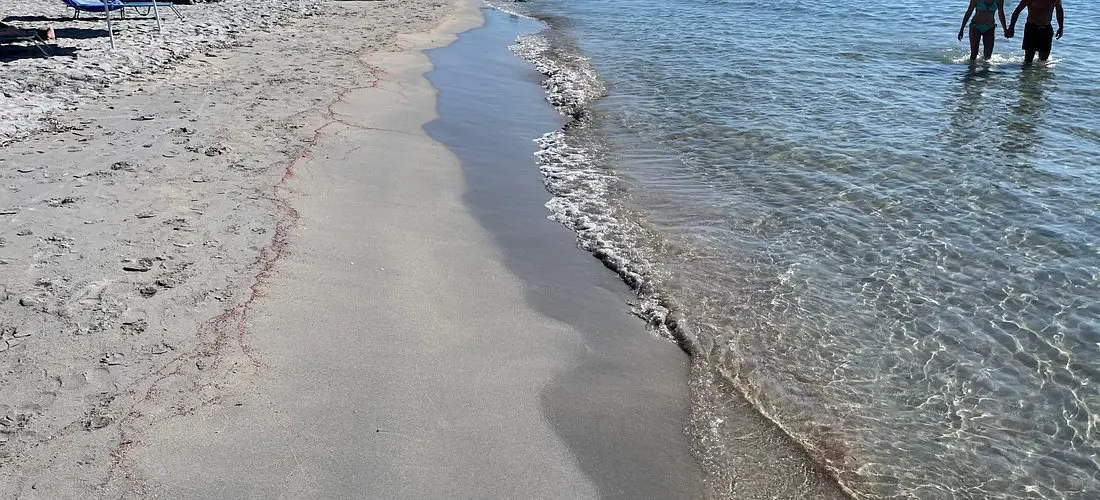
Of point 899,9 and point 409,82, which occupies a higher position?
point 899,9

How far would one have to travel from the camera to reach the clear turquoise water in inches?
178

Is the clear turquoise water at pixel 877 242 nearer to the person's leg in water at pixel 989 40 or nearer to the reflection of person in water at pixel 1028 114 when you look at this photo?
the reflection of person in water at pixel 1028 114

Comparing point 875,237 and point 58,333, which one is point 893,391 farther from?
point 58,333

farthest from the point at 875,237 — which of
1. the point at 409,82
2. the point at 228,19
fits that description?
the point at 228,19

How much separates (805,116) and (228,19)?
12.8 meters

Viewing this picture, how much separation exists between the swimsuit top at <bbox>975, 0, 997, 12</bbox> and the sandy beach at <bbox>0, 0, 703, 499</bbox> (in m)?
11.6

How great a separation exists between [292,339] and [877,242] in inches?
211

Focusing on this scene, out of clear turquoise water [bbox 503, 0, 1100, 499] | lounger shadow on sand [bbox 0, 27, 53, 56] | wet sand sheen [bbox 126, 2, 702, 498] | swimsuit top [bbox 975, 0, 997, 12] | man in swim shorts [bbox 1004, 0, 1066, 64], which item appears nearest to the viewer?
wet sand sheen [bbox 126, 2, 702, 498]

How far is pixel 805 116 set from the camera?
1078 cm

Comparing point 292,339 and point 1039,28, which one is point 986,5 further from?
point 292,339

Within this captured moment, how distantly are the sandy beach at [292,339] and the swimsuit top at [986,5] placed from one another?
1161cm

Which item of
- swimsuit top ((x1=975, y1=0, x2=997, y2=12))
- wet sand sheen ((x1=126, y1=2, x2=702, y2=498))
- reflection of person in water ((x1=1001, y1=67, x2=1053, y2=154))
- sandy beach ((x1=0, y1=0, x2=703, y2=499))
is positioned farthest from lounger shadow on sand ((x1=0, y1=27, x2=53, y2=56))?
swimsuit top ((x1=975, y1=0, x2=997, y2=12))

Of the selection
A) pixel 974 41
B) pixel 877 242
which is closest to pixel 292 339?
pixel 877 242

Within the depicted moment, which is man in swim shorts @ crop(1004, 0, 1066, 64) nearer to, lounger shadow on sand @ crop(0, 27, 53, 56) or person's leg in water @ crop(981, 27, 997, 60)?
person's leg in water @ crop(981, 27, 997, 60)
